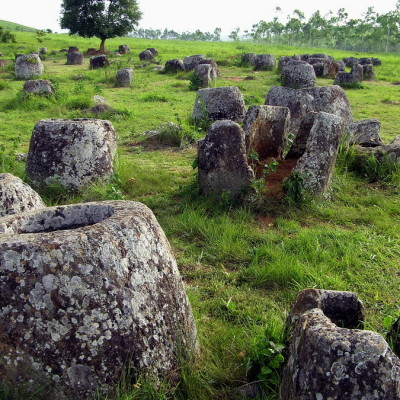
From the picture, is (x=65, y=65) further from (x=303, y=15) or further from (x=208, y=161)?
(x=303, y=15)

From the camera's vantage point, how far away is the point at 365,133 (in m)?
8.44

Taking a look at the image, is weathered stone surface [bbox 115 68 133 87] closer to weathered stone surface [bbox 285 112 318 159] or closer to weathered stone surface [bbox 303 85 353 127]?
weathered stone surface [bbox 303 85 353 127]

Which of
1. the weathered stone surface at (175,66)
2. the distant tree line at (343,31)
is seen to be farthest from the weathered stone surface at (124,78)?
the distant tree line at (343,31)

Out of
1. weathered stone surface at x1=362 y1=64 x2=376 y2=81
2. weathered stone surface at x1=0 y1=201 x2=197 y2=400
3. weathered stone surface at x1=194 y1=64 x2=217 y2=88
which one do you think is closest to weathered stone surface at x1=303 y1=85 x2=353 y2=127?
weathered stone surface at x1=0 y1=201 x2=197 y2=400

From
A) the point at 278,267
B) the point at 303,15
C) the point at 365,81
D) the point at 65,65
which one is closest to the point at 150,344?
the point at 278,267

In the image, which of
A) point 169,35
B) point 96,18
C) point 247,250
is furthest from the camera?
point 169,35

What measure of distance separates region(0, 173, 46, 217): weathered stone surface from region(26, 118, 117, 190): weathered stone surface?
1.86 meters

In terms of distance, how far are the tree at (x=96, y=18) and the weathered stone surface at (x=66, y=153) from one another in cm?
3322

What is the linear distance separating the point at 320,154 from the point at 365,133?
2.65m

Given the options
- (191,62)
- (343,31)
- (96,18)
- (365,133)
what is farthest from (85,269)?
(343,31)

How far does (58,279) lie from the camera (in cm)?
235

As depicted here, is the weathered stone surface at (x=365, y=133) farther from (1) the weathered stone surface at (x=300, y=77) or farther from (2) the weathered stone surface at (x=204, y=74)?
(2) the weathered stone surface at (x=204, y=74)

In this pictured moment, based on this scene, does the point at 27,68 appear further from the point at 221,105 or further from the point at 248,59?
the point at 221,105

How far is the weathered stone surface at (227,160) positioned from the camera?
6066mm
